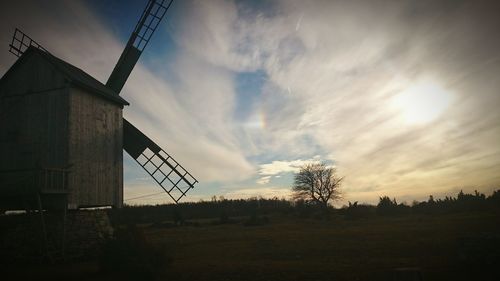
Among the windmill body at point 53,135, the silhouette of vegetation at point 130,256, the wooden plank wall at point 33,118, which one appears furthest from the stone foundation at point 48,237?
the silhouette of vegetation at point 130,256

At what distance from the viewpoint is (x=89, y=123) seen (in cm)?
1858

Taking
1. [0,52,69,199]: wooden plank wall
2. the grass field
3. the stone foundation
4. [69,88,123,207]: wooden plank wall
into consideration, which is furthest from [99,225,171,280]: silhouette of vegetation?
[0,52,69,199]: wooden plank wall

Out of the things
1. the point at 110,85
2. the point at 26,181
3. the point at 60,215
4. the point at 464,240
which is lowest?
the point at 464,240

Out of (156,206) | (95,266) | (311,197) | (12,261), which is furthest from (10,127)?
(156,206)

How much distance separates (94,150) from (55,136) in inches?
83.4

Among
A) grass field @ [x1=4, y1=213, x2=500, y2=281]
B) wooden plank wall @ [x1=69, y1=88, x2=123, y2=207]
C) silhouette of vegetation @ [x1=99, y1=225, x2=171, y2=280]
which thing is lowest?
grass field @ [x1=4, y1=213, x2=500, y2=281]

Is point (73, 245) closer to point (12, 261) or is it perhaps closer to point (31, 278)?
point (12, 261)

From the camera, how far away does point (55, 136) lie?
17266 mm

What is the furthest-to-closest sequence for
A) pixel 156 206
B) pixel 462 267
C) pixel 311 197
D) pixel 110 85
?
pixel 156 206 → pixel 311 197 → pixel 110 85 → pixel 462 267

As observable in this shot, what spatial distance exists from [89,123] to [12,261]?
7626mm

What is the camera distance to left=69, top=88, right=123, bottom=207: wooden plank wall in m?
17.4

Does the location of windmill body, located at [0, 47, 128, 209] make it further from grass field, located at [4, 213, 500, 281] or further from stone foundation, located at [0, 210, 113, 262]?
grass field, located at [4, 213, 500, 281]

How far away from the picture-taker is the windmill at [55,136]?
1683cm

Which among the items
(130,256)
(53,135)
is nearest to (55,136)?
(53,135)
